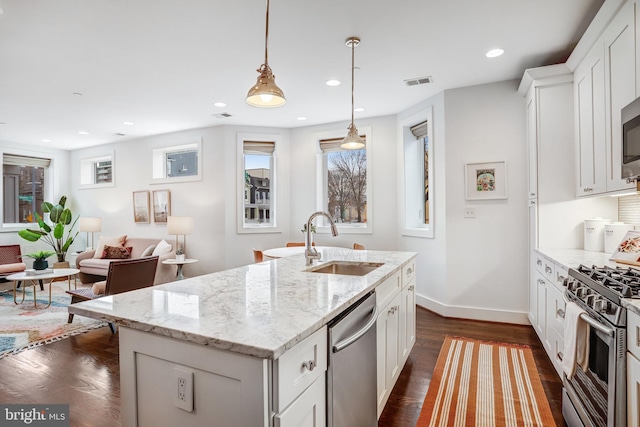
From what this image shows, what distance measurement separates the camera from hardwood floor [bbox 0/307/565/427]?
7.04 feet

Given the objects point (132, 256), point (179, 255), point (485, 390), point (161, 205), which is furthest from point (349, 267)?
point (132, 256)

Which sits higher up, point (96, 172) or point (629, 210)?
point (96, 172)

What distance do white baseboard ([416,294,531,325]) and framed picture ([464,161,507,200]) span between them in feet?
4.25

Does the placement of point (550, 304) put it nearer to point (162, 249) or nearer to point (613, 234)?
point (613, 234)

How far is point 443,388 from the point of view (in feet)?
7.81

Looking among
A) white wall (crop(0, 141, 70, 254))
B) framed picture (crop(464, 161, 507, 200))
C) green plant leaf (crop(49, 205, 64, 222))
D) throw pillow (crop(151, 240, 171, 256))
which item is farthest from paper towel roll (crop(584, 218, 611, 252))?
white wall (crop(0, 141, 70, 254))

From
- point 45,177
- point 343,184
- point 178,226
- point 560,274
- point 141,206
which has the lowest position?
point 560,274

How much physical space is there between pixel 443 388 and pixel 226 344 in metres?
2.04

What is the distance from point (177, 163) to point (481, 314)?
18.5 feet

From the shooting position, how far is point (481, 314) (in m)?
3.85

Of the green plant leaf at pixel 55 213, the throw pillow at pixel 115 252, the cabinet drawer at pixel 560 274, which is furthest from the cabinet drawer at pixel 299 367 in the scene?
the green plant leaf at pixel 55 213

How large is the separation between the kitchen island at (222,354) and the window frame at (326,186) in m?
3.72

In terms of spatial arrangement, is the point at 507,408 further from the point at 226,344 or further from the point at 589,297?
the point at 226,344

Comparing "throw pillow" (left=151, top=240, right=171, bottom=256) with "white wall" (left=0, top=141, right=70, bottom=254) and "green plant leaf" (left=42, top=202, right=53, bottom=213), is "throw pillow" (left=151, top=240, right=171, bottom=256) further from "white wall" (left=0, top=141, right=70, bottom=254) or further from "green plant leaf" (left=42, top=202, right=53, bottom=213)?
"white wall" (left=0, top=141, right=70, bottom=254)
